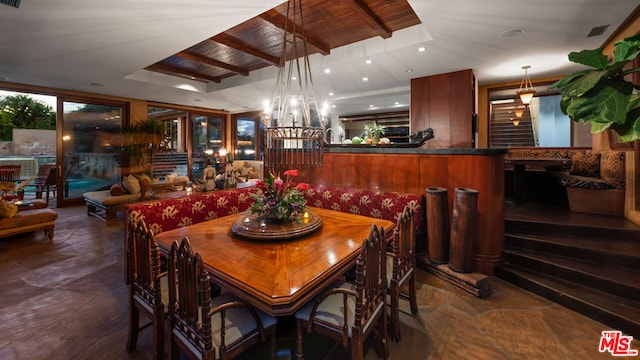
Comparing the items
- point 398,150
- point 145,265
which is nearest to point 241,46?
point 398,150

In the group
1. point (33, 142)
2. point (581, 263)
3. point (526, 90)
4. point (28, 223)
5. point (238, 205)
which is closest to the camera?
point (581, 263)

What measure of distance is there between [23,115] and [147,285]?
7112mm

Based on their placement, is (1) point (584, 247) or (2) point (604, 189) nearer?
(1) point (584, 247)

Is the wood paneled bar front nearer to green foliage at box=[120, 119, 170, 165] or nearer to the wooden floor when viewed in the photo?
the wooden floor

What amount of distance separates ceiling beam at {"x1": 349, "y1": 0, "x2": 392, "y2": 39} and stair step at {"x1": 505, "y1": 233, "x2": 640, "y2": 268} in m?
2.96

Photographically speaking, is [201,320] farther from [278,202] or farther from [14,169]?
[14,169]

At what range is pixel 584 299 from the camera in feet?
7.09

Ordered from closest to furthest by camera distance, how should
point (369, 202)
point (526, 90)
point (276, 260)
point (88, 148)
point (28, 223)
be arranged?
point (276, 260) < point (369, 202) < point (28, 223) < point (526, 90) < point (88, 148)

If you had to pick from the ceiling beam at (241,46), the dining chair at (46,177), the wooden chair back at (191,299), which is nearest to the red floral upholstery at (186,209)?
the wooden chair back at (191,299)

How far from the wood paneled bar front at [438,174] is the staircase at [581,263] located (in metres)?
0.28

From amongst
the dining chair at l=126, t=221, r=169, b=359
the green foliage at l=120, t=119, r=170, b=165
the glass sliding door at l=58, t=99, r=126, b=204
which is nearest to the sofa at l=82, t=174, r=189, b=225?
the glass sliding door at l=58, t=99, r=126, b=204

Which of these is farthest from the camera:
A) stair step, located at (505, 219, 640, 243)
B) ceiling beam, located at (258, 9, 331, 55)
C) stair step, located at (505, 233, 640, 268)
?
ceiling beam, located at (258, 9, 331, 55)

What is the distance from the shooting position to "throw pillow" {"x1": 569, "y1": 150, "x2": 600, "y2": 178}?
4066mm

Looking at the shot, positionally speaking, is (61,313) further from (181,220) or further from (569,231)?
(569,231)
